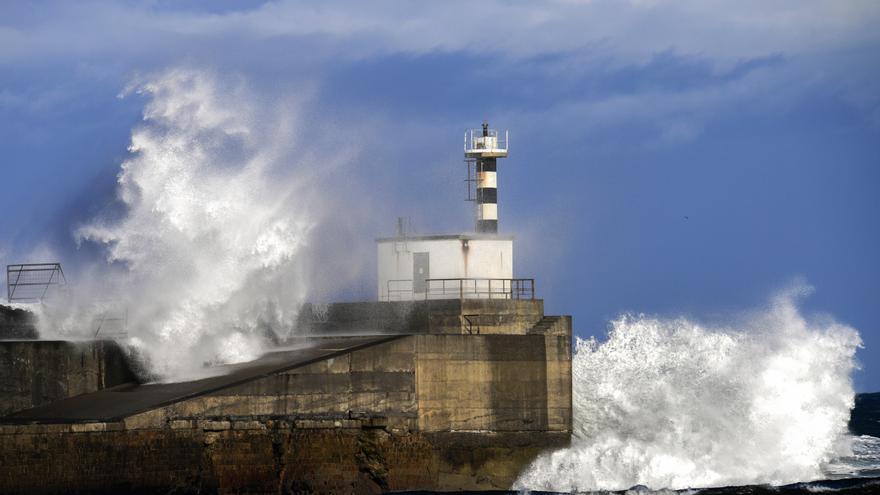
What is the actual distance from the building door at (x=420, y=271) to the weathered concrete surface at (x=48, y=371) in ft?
22.9

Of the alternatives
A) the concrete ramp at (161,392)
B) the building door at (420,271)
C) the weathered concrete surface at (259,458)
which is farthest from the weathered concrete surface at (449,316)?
the weathered concrete surface at (259,458)

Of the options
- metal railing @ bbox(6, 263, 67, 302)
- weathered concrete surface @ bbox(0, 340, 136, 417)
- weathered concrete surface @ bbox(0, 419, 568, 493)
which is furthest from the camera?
metal railing @ bbox(6, 263, 67, 302)

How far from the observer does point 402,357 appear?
1281 inches

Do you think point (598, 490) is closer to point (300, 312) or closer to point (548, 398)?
point (548, 398)

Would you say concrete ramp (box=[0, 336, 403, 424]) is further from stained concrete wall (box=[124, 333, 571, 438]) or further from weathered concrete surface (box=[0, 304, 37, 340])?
weathered concrete surface (box=[0, 304, 37, 340])

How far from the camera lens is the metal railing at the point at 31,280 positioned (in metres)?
35.7

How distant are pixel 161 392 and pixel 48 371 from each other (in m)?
2.04

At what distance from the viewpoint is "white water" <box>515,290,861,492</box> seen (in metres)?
35.4

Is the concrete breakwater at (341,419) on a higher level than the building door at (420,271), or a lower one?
lower

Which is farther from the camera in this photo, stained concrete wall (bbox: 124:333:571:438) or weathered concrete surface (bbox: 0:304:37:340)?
weathered concrete surface (bbox: 0:304:37:340)

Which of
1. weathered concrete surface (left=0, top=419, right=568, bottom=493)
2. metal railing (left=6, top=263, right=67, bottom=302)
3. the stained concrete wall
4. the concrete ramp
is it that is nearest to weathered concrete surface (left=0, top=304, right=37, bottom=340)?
metal railing (left=6, top=263, right=67, bottom=302)

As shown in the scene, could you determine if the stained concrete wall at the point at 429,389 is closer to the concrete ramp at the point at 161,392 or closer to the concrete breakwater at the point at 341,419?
the concrete breakwater at the point at 341,419

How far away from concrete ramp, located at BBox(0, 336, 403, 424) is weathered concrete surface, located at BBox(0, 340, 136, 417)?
205 millimetres

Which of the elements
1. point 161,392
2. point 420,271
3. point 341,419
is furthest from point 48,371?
point 420,271
